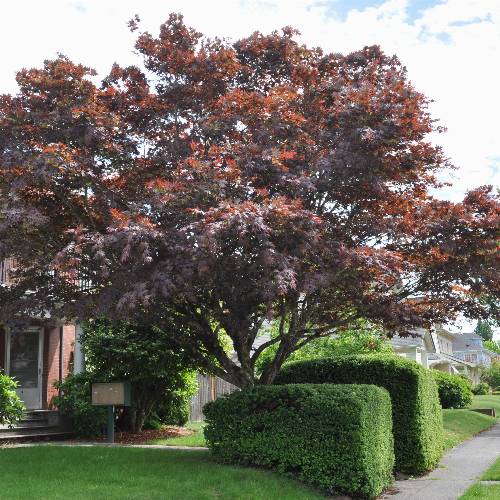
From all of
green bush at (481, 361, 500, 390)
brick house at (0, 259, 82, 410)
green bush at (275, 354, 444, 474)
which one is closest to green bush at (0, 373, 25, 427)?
brick house at (0, 259, 82, 410)

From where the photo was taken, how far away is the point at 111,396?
13914mm

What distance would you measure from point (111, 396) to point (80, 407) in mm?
1443

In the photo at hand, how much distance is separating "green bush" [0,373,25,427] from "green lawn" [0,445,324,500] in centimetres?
Answer: 267

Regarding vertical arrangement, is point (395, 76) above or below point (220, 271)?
above

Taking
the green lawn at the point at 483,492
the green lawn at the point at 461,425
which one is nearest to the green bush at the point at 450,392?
the green lawn at the point at 461,425

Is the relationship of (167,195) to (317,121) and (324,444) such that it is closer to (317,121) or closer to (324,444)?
(317,121)

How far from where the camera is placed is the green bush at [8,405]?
1329 centimetres

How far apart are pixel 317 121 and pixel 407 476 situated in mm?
5933

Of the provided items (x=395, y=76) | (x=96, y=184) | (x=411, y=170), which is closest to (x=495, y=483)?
(x=411, y=170)

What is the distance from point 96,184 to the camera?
9000 millimetres

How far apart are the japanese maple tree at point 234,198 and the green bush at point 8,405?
3.69 metres

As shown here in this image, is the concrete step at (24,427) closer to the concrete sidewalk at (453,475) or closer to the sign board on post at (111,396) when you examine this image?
the sign board on post at (111,396)

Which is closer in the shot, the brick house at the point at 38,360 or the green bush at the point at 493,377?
the brick house at the point at 38,360

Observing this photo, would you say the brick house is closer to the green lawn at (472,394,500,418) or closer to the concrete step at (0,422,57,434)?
the concrete step at (0,422,57,434)
